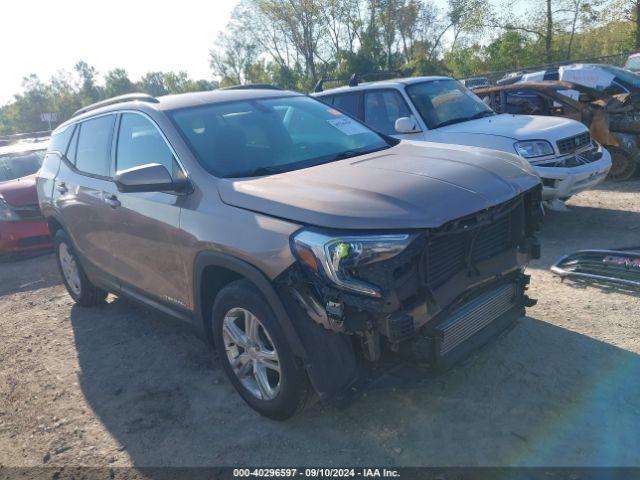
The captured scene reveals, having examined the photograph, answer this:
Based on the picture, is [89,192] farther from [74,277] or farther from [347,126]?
[347,126]

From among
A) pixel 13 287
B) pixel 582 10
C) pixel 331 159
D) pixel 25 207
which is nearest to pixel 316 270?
pixel 331 159

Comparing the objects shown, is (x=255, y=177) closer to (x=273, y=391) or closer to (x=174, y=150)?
(x=174, y=150)

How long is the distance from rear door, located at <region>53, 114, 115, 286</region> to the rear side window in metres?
0.14

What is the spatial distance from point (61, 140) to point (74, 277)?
142 cm

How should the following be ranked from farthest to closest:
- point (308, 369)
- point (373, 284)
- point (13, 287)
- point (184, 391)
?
1. point (13, 287)
2. point (184, 391)
3. point (308, 369)
4. point (373, 284)

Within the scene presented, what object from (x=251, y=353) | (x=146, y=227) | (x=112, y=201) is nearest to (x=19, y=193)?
(x=112, y=201)

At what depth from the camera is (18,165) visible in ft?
30.1

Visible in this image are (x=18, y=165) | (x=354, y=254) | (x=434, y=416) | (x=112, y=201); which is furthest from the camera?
(x=18, y=165)

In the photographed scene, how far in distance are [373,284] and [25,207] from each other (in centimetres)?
721

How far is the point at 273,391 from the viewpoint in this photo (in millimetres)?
3135

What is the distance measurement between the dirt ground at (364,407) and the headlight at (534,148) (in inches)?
74.4

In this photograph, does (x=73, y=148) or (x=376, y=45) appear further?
(x=376, y=45)

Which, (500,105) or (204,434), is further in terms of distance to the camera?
(500,105)

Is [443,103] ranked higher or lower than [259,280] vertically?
higher
